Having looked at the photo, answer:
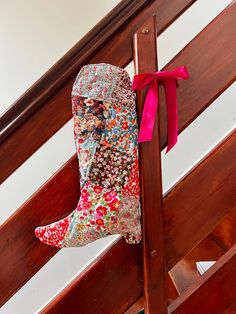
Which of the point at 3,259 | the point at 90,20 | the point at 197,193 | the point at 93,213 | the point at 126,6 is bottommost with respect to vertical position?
the point at 3,259

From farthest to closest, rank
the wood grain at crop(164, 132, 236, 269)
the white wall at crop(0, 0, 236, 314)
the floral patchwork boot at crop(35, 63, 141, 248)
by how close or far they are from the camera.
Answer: the white wall at crop(0, 0, 236, 314) → the wood grain at crop(164, 132, 236, 269) → the floral patchwork boot at crop(35, 63, 141, 248)

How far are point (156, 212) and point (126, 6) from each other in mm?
456

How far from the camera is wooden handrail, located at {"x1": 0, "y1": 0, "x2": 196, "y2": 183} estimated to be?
25.7 inches

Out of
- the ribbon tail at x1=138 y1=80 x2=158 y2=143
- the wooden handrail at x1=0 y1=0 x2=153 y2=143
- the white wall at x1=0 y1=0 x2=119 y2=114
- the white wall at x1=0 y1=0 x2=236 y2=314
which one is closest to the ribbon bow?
the ribbon tail at x1=138 y1=80 x2=158 y2=143

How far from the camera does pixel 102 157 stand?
0.64m

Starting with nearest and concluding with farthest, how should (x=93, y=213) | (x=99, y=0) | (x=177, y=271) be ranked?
1. (x=93, y=213)
2. (x=177, y=271)
3. (x=99, y=0)

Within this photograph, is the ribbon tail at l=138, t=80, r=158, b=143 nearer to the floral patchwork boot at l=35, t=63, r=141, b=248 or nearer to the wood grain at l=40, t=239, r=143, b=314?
the floral patchwork boot at l=35, t=63, r=141, b=248

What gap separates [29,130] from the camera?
2.23ft

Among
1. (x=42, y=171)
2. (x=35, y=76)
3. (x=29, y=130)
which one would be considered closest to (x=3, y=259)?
(x=29, y=130)

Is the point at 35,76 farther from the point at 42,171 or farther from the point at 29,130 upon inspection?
the point at 29,130

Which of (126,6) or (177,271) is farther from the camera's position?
(177,271)

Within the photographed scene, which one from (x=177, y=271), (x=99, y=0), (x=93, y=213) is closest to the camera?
(x=93, y=213)

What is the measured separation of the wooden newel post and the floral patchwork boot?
0.09ft

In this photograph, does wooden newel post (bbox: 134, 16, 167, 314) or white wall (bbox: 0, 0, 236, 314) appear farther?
white wall (bbox: 0, 0, 236, 314)
